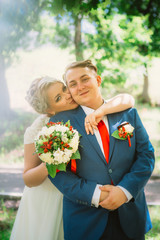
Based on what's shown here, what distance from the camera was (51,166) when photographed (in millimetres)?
1881

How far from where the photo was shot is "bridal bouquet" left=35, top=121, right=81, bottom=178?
179 cm

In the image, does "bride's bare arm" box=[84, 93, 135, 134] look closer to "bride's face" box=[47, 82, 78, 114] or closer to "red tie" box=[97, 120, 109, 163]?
"red tie" box=[97, 120, 109, 163]

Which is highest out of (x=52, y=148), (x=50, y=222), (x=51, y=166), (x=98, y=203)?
(x=52, y=148)

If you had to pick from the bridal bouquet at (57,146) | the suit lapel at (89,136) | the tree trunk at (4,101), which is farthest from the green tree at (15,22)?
the bridal bouquet at (57,146)

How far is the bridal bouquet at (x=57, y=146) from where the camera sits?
5.87 feet

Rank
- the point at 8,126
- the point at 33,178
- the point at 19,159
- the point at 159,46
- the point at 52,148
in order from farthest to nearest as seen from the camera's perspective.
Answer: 1. the point at 8,126
2. the point at 159,46
3. the point at 19,159
4. the point at 33,178
5. the point at 52,148

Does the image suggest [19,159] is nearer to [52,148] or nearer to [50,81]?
[50,81]

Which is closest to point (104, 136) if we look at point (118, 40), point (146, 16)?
point (118, 40)

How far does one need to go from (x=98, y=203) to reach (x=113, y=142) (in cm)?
56

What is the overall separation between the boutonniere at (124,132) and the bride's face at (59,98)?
667 millimetres

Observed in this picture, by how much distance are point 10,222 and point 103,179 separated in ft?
8.84

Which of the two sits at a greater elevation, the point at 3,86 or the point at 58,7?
the point at 58,7

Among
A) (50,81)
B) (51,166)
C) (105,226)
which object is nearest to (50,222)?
(105,226)

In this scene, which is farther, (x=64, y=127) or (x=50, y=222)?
(x=50, y=222)
